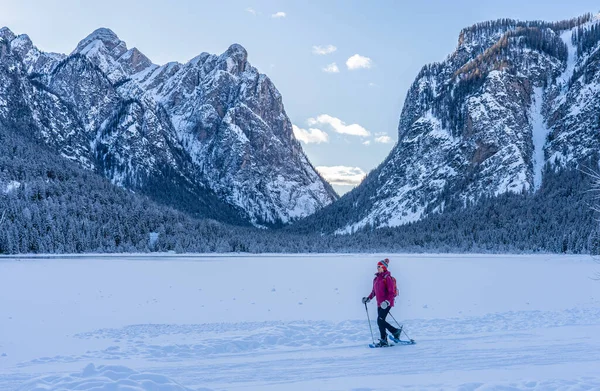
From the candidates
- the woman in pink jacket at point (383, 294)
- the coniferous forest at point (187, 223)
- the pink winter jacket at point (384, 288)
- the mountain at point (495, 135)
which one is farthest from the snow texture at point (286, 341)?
the mountain at point (495, 135)

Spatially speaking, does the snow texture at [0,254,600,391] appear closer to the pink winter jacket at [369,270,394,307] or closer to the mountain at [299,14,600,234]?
the pink winter jacket at [369,270,394,307]

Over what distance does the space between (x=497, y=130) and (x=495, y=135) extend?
203 centimetres

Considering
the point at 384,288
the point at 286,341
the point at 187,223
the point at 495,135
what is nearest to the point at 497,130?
the point at 495,135

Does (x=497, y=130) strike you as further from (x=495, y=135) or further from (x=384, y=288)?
(x=384, y=288)

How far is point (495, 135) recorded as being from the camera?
158 meters

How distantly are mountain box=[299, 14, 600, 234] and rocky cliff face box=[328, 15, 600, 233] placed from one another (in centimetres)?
35

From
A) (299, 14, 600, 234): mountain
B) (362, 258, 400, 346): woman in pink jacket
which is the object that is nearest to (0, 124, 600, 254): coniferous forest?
(299, 14, 600, 234): mountain

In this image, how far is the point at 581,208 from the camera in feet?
326

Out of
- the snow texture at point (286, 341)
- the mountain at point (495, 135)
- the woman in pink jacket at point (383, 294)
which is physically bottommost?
the snow texture at point (286, 341)

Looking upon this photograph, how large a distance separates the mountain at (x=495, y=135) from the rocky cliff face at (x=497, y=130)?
35cm

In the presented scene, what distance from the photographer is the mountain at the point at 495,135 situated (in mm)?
143625

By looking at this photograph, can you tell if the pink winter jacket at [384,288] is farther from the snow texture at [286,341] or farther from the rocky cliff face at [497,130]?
the rocky cliff face at [497,130]

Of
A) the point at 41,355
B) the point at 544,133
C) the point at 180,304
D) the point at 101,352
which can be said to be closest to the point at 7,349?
the point at 41,355

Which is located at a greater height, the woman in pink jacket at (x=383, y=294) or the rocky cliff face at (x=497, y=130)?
the rocky cliff face at (x=497, y=130)
